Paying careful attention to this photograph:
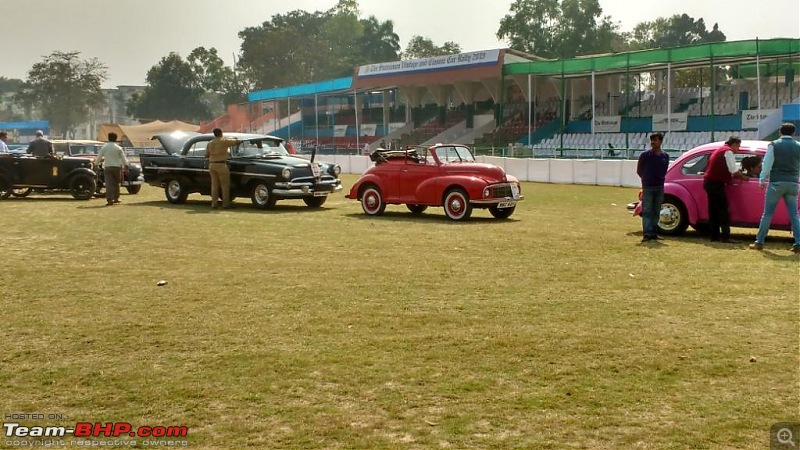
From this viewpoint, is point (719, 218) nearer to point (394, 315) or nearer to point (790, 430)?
point (394, 315)

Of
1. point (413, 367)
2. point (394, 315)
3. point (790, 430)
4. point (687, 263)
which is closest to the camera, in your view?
point (790, 430)

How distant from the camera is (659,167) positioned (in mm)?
11805

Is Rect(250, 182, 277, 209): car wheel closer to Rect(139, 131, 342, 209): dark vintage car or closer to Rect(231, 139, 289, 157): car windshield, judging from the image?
Rect(139, 131, 342, 209): dark vintage car

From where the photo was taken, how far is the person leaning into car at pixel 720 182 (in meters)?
11.5

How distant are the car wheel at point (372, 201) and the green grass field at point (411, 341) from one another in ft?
15.7

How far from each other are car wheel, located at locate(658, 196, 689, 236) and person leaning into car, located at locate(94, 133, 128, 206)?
40.3ft

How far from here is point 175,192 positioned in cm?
1952

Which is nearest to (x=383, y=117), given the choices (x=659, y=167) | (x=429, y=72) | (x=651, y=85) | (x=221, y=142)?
(x=429, y=72)

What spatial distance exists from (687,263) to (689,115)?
35.8 meters

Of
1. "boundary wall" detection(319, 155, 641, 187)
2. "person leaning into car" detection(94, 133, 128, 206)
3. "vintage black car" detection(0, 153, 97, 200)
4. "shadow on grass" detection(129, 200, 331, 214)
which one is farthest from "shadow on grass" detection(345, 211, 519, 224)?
"vintage black car" detection(0, 153, 97, 200)

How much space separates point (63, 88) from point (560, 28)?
69.9 meters

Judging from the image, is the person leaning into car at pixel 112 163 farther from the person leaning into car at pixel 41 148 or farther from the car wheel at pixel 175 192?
the person leaning into car at pixel 41 148

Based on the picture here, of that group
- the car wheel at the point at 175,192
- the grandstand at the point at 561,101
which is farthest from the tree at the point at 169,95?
the car wheel at the point at 175,192

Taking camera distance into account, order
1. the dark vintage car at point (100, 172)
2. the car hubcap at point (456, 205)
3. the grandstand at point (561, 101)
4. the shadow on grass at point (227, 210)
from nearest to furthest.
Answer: the car hubcap at point (456, 205) → the shadow on grass at point (227, 210) → the dark vintage car at point (100, 172) → the grandstand at point (561, 101)
